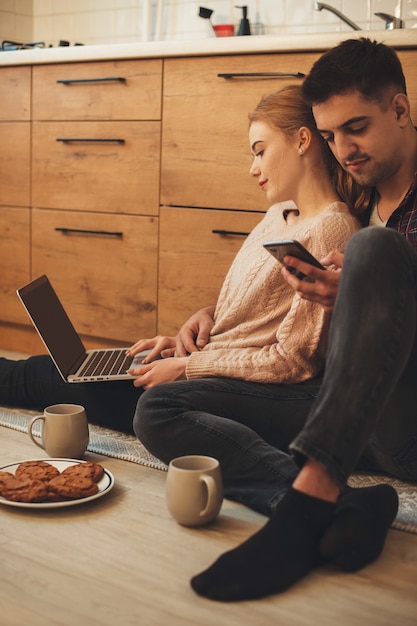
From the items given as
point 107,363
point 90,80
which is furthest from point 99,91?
point 107,363

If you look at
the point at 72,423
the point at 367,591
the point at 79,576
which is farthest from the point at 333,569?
the point at 72,423

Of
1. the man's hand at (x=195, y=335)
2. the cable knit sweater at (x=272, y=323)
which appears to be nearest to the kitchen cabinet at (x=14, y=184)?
the man's hand at (x=195, y=335)

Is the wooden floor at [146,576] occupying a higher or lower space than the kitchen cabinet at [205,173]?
lower

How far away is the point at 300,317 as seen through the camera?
1.56m

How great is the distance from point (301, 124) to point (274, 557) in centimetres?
91

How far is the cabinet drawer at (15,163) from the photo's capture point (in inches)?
109

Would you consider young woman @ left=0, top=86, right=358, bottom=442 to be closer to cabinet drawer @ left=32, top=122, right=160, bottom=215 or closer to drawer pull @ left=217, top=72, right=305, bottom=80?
drawer pull @ left=217, top=72, right=305, bottom=80

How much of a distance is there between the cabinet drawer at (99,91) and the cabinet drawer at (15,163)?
10 centimetres

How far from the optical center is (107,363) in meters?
1.94

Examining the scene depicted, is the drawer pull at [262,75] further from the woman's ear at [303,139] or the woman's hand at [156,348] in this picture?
the woman's hand at [156,348]

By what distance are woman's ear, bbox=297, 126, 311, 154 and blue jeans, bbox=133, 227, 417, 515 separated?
0.48m

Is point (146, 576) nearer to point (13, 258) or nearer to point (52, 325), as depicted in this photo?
point (52, 325)

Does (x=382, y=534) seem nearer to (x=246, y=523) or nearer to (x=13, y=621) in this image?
(x=246, y=523)

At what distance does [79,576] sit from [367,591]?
0.42m
